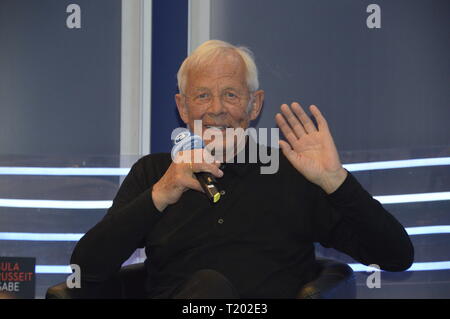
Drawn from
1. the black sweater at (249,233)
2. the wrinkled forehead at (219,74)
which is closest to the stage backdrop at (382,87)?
the wrinkled forehead at (219,74)

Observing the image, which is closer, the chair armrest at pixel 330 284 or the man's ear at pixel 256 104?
the chair armrest at pixel 330 284

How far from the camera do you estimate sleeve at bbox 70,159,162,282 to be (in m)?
1.78

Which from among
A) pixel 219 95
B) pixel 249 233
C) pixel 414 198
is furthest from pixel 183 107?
pixel 414 198

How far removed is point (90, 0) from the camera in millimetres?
2904

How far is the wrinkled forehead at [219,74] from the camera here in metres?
2.05

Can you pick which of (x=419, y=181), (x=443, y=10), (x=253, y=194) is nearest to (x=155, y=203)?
(x=253, y=194)

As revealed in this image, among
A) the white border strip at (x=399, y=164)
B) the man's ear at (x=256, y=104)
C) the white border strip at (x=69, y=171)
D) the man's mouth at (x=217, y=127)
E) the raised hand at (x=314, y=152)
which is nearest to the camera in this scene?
the raised hand at (x=314, y=152)

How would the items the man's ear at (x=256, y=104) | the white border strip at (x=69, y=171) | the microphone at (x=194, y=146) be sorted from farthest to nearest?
the white border strip at (x=69, y=171) < the man's ear at (x=256, y=104) < the microphone at (x=194, y=146)

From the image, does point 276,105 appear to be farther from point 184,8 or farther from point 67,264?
point 67,264

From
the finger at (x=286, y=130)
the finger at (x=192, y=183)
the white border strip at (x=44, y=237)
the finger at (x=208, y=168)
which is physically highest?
the finger at (x=286, y=130)

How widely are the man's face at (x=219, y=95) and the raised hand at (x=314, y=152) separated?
9.6 inches

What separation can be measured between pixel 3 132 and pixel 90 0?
2.70 feet

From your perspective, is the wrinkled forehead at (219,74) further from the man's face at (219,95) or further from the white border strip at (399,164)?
the white border strip at (399,164)

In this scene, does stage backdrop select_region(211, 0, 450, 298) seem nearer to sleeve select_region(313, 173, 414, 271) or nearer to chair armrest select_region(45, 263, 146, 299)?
sleeve select_region(313, 173, 414, 271)
